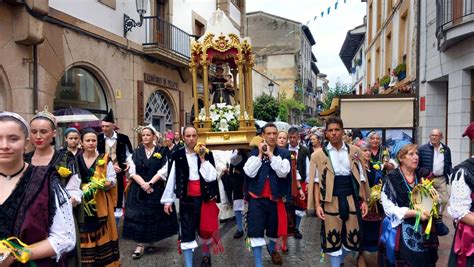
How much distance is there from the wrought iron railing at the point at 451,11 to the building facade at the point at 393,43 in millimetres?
2588

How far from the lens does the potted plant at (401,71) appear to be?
1394 cm

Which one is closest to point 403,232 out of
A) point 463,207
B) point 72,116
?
point 463,207

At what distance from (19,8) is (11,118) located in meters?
6.85

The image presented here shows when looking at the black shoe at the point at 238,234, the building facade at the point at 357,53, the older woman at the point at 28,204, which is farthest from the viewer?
the building facade at the point at 357,53

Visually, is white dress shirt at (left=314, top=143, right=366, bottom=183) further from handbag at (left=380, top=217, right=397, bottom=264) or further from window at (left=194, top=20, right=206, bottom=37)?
window at (left=194, top=20, right=206, bottom=37)

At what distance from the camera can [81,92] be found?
10.4 m

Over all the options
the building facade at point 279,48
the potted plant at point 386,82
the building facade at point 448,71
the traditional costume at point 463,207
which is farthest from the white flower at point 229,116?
the building facade at point 279,48

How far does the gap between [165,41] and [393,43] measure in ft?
29.2

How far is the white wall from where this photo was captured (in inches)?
376

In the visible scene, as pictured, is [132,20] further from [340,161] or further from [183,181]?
[340,161]

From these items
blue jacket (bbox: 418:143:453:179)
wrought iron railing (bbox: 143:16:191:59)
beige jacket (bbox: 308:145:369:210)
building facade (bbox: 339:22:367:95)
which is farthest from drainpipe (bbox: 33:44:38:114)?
building facade (bbox: 339:22:367:95)

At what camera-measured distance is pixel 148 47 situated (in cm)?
1266

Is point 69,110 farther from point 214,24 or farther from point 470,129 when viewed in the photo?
point 470,129

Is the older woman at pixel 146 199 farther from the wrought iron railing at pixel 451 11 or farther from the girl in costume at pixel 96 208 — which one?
the wrought iron railing at pixel 451 11
